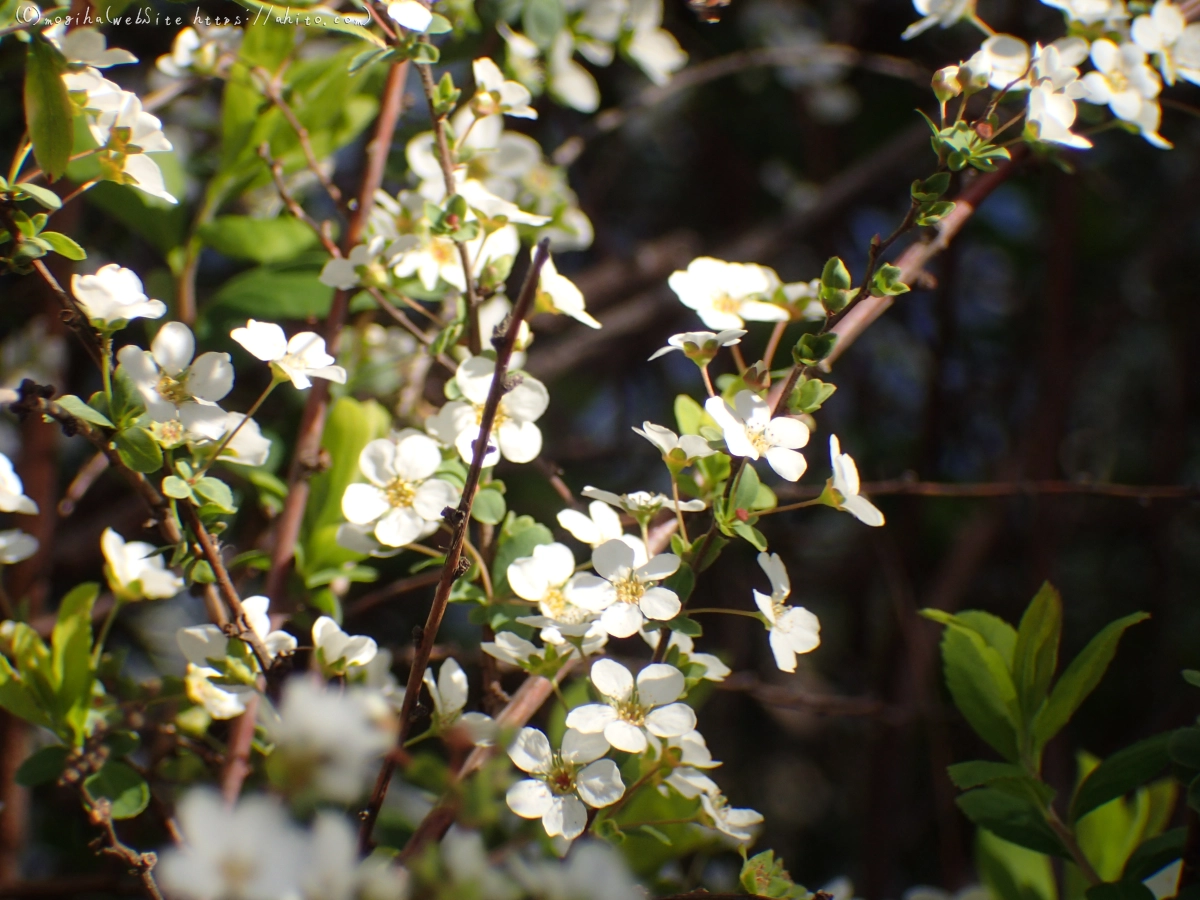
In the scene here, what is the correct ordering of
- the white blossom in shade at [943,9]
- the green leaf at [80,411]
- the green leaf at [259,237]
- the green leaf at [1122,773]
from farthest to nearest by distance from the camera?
the green leaf at [259,237]
the white blossom in shade at [943,9]
the green leaf at [1122,773]
the green leaf at [80,411]

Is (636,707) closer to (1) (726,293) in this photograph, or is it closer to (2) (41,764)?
(1) (726,293)

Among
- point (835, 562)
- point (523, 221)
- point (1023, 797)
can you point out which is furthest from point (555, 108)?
point (1023, 797)

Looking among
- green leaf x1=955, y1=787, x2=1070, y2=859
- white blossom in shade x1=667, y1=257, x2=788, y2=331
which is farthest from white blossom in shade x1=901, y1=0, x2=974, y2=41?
green leaf x1=955, y1=787, x2=1070, y2=859

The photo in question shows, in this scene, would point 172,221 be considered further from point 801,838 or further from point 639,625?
point 801,838

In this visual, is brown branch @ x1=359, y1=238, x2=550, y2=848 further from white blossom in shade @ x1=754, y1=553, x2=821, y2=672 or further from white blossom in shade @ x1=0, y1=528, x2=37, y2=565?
white blossom in shade @ x1=0, y1=528, x2=37, y2=565

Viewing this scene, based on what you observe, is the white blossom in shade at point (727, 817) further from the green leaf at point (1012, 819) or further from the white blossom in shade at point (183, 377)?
the white blossom in shade at point (183, 377)

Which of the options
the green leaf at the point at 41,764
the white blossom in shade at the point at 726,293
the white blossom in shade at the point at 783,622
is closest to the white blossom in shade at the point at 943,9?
the white blossom in shade at the point at 726,293
